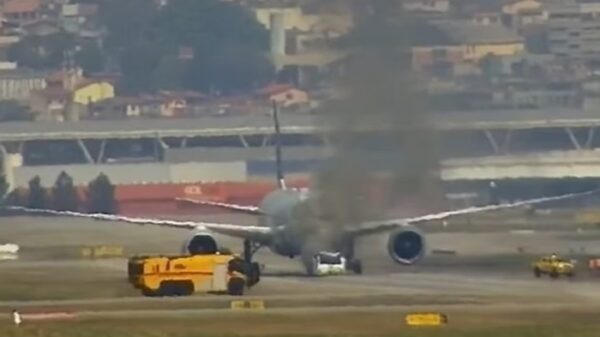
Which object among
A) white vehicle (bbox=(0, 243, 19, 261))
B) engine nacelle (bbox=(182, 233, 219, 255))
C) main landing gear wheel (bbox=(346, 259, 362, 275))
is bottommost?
white vehicle (bbox=(0, 243, 19, 261))

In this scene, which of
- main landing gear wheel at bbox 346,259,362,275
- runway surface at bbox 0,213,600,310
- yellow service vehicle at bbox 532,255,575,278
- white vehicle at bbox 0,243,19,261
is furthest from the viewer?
white vehicle at bbox 0,243,19,261

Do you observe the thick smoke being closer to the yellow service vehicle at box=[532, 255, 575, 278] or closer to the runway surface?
the runway surface

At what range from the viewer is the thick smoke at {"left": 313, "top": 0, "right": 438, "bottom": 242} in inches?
4247

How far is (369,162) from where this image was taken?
11106cm

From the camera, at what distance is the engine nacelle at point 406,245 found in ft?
373

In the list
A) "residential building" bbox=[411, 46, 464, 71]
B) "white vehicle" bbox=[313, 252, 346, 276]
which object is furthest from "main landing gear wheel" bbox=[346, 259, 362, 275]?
"residential building" bbox=[411, 46, 464, 71]

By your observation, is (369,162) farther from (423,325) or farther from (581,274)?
(423,325)

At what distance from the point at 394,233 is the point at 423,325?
96.2ft

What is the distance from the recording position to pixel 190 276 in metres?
99.2

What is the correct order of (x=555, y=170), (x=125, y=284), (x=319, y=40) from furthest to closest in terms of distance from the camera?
1. (x=555, y=170)
2. (x=319, y=40)
3. (x=125, y=284)

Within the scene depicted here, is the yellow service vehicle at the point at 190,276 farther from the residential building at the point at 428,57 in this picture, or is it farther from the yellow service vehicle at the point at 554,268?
the residential building at the point at 428,57

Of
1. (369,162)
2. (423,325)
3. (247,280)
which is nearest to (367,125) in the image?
(369,162)

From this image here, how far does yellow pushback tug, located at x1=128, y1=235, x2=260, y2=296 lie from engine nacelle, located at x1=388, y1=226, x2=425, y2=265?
14.8 metres

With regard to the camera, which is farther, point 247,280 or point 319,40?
point 319,40
